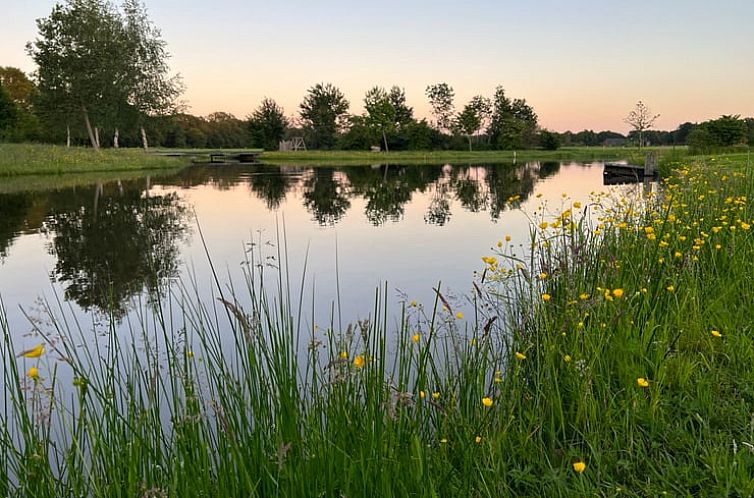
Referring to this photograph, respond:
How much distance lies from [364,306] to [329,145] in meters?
58.9

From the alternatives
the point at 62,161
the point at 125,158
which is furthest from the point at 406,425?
the point at 125,158

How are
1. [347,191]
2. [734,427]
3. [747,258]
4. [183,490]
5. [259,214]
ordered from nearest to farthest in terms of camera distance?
1. [183,490]
2. [734,427]
3. [747,258]
4. [259,214]
5. [347,191]

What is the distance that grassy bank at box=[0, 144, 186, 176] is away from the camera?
998 inches

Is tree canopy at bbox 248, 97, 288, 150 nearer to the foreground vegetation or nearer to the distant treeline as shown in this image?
the distant treeline

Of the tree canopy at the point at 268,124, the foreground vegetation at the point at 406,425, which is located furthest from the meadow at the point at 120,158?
the foreground vegetation at the point at 406,425

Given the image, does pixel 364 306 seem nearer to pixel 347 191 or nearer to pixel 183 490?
pixel 183 490

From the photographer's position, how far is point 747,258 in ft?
15.1

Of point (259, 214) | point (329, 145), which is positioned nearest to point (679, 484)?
point (259, 214)

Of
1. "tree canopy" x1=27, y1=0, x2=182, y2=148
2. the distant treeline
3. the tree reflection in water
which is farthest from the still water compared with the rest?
the distant treeline

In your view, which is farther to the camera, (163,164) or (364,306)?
(163,164)

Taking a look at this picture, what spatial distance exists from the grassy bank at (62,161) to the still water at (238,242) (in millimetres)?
7360

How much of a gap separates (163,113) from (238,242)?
37044 millimetres

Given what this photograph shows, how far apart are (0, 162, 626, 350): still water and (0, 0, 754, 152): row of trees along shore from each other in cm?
1882

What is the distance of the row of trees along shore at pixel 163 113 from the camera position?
3484 centimetres
